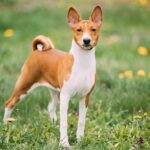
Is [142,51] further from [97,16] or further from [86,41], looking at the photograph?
[86,41]

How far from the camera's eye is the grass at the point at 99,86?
5.89 meters

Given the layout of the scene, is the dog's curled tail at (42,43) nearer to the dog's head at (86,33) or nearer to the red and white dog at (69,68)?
the red and white dog at (69,68)

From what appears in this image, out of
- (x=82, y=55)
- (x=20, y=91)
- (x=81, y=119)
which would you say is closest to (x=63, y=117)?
(x=81, y=119)

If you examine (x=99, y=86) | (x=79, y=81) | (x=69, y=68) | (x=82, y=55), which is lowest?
(x=99, y=86)

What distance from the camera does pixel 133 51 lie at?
36.0ft

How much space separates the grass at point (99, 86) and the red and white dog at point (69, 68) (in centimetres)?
32

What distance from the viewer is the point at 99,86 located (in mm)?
8266

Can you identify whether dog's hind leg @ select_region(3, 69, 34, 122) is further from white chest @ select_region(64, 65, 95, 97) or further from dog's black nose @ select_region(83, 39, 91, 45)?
dog's black nose @ select_region(83, 39, 91, 45)

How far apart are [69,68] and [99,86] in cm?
260

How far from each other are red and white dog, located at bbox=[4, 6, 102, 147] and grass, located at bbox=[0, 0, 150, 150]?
320 mm

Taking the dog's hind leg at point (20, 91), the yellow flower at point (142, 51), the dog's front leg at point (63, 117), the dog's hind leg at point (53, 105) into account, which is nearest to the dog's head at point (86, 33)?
the dog's front leg at point (63, 117)

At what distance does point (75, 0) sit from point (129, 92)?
7302 millimetres

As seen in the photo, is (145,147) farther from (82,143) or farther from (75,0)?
(75,0)

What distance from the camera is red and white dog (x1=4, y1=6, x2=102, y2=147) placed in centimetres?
555
